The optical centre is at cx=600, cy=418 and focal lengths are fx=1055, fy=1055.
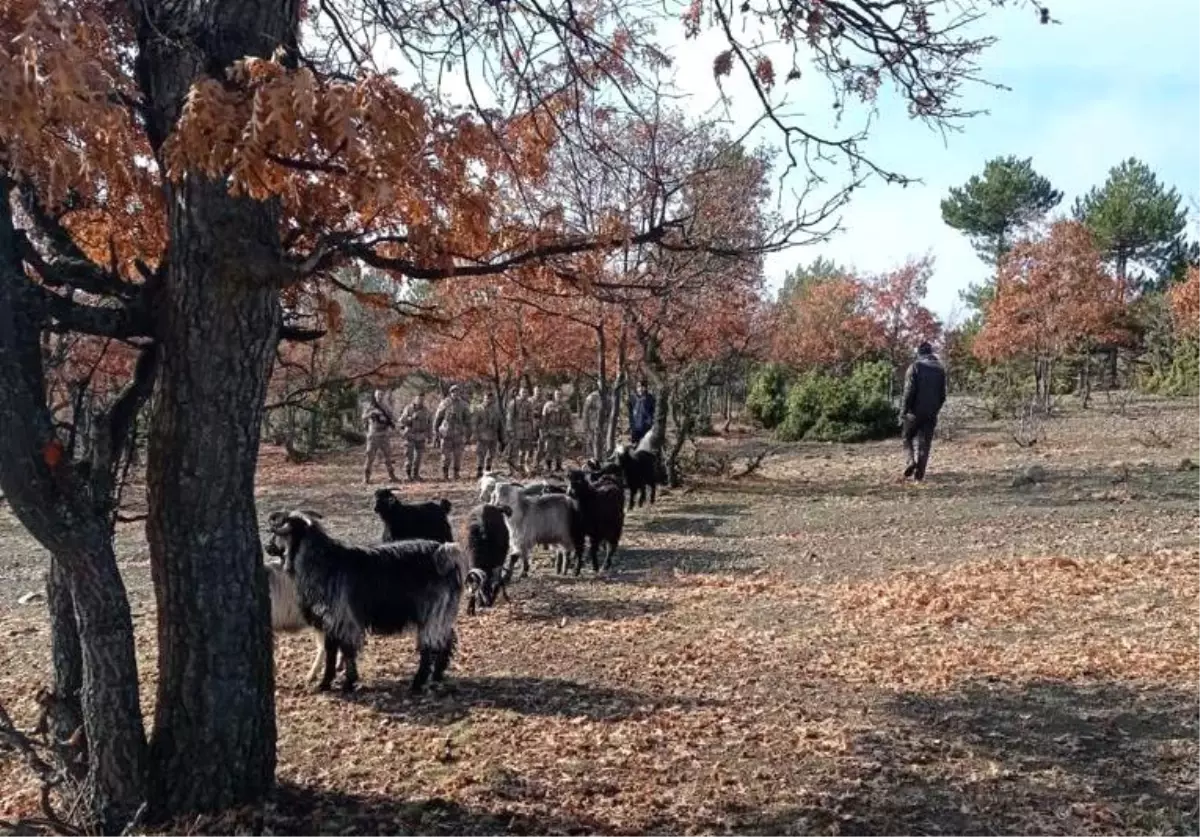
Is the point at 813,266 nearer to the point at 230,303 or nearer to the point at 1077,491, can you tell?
the point at 1077,491

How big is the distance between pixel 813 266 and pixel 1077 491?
212ft

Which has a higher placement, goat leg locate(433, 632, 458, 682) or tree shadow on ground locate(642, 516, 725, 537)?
tree shadow on ground locate(642, 516, 725, 537)

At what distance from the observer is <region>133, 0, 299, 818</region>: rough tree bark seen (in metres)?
4.30

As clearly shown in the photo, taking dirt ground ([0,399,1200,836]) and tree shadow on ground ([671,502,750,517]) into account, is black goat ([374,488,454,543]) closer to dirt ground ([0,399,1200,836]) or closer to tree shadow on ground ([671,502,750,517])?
dirt ground ([0,399,1200,836])

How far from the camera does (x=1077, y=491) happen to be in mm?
16062

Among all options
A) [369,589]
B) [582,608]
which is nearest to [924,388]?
[582,608]

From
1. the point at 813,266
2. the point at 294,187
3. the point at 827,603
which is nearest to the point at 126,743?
the point at 294,187

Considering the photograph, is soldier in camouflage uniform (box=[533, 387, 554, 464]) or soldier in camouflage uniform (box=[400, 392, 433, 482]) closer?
soldier in camouflage uniform (box=[400, 392, 433, 482])

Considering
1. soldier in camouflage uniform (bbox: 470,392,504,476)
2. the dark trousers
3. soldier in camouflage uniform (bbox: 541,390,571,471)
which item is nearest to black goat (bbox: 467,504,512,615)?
the dark trousers

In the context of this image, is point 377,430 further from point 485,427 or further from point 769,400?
point 769,400

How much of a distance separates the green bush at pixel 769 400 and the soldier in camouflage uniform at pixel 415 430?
15646 mm

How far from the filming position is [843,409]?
29656 mm

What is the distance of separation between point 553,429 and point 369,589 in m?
17.2

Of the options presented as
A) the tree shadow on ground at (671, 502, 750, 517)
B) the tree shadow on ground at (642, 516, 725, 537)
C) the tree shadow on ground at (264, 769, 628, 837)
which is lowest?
the tree shadow on ground at (264, 769, 628, 837)
